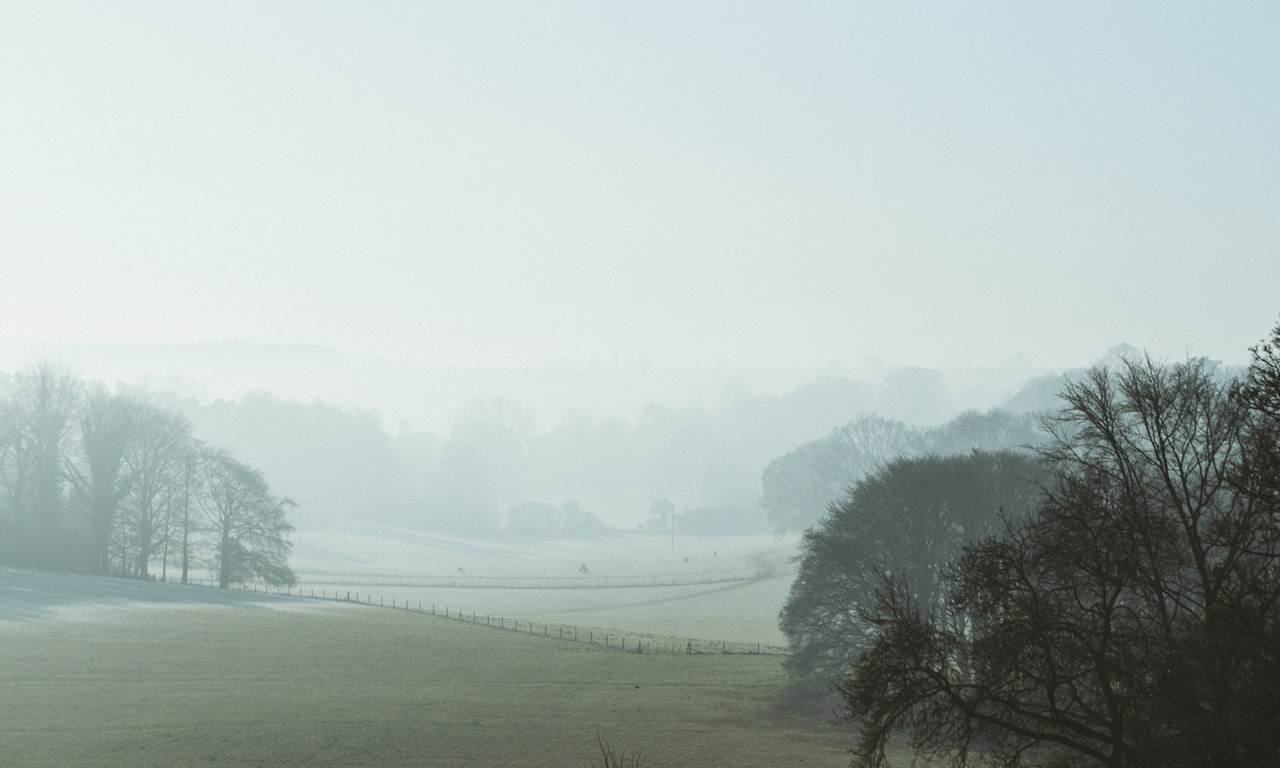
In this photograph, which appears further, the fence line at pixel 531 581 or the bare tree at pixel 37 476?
the fence line at pixel 531 581

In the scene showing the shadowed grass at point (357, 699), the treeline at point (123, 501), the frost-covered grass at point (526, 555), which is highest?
the treeline at point (123, 501)

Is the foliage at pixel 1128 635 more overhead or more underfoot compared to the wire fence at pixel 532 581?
more overhead

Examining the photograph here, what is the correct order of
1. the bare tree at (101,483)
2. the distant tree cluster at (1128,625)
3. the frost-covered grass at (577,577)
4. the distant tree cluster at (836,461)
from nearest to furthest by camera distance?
the distant tree cluster at (1128,625)
the bare tree at (101,483)
the frost-covered grass at (577,577)
the distant tree cluster at (836,461)

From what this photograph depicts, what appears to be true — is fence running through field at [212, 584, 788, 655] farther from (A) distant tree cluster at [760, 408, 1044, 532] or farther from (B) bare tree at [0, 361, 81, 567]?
(A) distant tree cluster at [760, 408, 1044, 532]

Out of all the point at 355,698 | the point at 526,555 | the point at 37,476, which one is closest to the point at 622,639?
the point at 355,698

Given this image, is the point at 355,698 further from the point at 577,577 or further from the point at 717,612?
the point at 577,577

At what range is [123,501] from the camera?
78438mm

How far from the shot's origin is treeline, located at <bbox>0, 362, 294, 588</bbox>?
74750mm

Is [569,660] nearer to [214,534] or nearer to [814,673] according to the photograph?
[814,673]

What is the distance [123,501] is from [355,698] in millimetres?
46341

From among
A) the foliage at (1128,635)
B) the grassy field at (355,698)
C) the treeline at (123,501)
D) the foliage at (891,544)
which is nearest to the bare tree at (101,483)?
the treeline at (123,501)

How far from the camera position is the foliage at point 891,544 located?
4288 centimetres

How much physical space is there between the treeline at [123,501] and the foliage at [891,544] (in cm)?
4405

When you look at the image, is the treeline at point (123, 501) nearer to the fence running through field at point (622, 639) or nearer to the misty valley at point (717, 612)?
the misty valley at point (717, 612)
